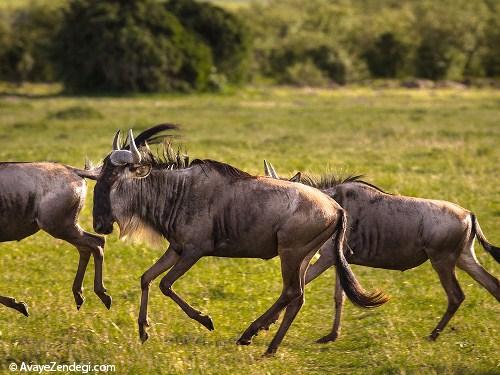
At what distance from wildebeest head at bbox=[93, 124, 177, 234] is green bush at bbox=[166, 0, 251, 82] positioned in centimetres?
4511

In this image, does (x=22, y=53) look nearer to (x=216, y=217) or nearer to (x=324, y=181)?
(x=324, y=181)

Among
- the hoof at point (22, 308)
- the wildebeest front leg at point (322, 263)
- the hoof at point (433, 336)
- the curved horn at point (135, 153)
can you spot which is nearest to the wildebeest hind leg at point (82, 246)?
the hoof at point (22, 308)

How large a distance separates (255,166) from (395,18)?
65.7 m

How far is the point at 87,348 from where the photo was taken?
7.61 metres

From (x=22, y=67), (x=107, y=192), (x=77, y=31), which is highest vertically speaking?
(x=107, y=192)

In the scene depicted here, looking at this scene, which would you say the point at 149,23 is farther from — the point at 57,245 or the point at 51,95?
the point at 57,245

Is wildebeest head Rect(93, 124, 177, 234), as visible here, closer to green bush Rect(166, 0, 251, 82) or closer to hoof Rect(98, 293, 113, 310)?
hoof Rect(98, 293, 113, 310)

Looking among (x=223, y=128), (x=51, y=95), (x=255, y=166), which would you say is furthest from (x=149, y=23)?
(x=255, y=166)

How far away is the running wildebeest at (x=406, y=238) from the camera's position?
28.3 feet

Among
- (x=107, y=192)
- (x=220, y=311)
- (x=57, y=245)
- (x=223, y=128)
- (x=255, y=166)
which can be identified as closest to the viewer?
(x=107, y=192)

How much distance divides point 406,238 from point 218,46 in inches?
1808

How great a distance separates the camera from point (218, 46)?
5366 cm

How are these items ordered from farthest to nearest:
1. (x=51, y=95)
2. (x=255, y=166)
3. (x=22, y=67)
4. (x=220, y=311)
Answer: (x=22, y=67), (x=51, y=95), (x=255, y=166), (x=220, y=311)

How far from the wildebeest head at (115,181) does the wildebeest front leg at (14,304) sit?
1083 millimetres
